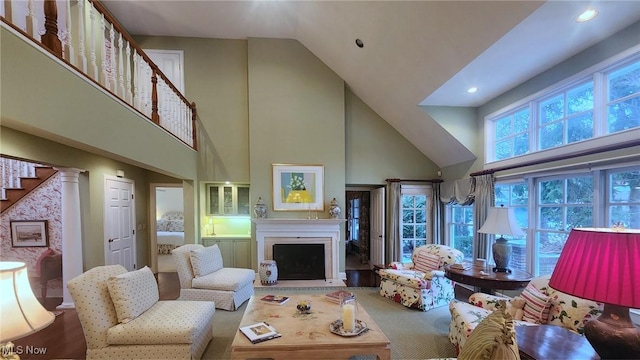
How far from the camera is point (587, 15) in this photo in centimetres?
245

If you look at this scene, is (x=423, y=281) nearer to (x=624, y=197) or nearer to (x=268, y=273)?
(x=624, y=197)

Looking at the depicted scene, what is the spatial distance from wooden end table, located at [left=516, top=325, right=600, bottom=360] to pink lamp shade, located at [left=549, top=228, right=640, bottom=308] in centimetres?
66

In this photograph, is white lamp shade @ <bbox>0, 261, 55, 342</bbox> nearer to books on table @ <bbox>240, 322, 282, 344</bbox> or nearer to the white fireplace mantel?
books on table @ <bbox>240, 322, 282, 344</bbox>

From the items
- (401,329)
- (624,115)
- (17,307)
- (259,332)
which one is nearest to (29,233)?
(17,307)

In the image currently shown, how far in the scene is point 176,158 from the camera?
14.3 feet

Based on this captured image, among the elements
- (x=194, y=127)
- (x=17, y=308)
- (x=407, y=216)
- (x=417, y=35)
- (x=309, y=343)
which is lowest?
(x=309, y=343)

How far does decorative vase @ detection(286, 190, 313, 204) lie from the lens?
5.24m

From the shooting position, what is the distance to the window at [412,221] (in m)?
5.79

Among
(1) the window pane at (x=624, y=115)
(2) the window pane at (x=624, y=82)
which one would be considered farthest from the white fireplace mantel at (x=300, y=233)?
(2) the window pane at (x=624, y=82)

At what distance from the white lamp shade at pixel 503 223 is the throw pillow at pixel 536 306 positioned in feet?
2.43

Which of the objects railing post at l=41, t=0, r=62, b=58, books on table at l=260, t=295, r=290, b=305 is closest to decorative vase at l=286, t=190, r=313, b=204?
books on table at l=260, t=295, r=290, b=305

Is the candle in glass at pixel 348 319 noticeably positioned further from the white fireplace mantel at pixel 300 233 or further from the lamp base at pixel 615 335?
the white fireplace mantel at pixel 300 233

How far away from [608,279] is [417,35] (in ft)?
10.0

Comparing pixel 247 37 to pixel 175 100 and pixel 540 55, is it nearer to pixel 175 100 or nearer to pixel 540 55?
pixel 175 100
